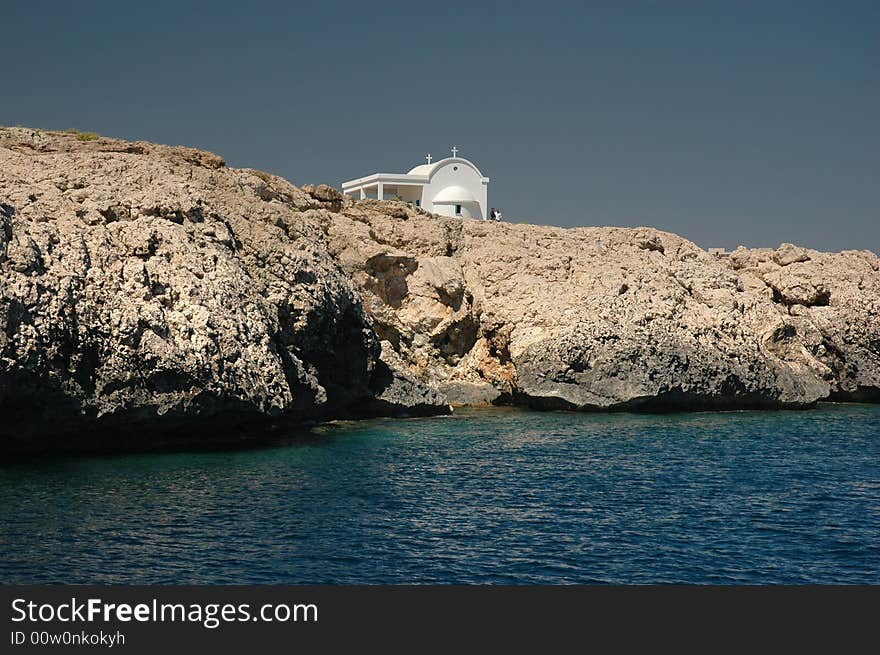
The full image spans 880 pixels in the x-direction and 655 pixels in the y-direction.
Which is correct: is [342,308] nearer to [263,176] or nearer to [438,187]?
[263,176]

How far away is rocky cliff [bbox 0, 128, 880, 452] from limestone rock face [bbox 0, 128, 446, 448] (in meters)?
0.08

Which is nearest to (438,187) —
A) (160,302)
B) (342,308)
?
(342,308)

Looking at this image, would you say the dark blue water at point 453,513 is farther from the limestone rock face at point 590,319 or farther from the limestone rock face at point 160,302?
the limestone rock face at point 590,319

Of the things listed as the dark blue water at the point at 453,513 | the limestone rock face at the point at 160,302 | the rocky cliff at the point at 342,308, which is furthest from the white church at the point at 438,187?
the dark blue water at the point at 453,513

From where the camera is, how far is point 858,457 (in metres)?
35.7

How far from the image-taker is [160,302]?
33250mm

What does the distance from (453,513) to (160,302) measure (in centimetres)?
1351

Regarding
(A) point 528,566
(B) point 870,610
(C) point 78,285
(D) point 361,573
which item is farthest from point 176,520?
(B) point 870,610

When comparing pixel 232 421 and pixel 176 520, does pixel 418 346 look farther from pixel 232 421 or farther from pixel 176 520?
pixel 176 520

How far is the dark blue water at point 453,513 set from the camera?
791 inches

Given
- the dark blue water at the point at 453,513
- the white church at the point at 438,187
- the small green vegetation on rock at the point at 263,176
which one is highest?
the white church at the point at 438,187

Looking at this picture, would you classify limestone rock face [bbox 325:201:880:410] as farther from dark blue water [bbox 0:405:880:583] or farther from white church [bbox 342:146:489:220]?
white church [bbox 342:146:489:220]

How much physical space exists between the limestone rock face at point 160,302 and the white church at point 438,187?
30804 millimetres

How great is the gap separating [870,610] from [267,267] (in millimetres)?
27765
